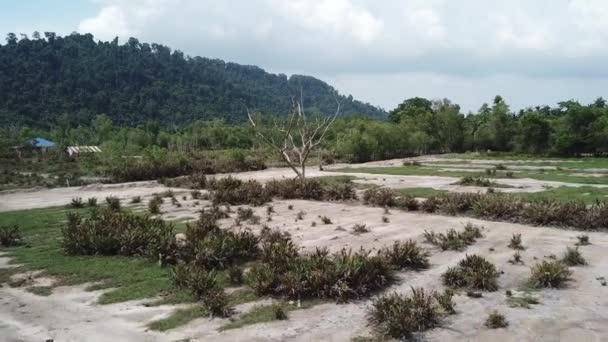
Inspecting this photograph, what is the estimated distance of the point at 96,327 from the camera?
8.00 meters

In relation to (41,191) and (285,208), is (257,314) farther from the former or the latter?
(41,191)

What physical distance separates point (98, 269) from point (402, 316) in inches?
273

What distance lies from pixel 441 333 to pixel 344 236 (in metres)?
6.41

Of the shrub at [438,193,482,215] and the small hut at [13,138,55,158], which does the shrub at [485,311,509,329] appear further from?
the small hut at [13,138,55,158]

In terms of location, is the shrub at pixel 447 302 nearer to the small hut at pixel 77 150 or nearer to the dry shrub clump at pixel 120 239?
the dry shrub clump at pixel 120 239

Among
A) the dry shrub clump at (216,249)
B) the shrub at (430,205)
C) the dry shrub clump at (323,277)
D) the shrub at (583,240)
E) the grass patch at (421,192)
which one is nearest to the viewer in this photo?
the dry shrub clump at (323,277)

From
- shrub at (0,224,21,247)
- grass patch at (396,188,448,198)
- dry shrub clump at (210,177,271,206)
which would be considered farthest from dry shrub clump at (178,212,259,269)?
grass patch at (396,188,448,198)

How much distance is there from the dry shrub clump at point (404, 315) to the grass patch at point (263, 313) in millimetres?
1131

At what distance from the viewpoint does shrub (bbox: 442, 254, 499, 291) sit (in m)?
9.13

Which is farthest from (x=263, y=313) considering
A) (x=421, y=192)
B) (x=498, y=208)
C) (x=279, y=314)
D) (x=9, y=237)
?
(x=421, y=192)

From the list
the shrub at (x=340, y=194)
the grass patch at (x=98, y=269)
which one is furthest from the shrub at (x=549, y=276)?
the shrub at (x=340, y=194)

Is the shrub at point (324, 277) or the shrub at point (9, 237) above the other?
the shrub at point (9, 237)

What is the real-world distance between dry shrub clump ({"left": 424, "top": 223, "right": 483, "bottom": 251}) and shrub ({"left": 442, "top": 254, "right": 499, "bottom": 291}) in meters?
2.02

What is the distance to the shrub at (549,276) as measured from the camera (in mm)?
9203
